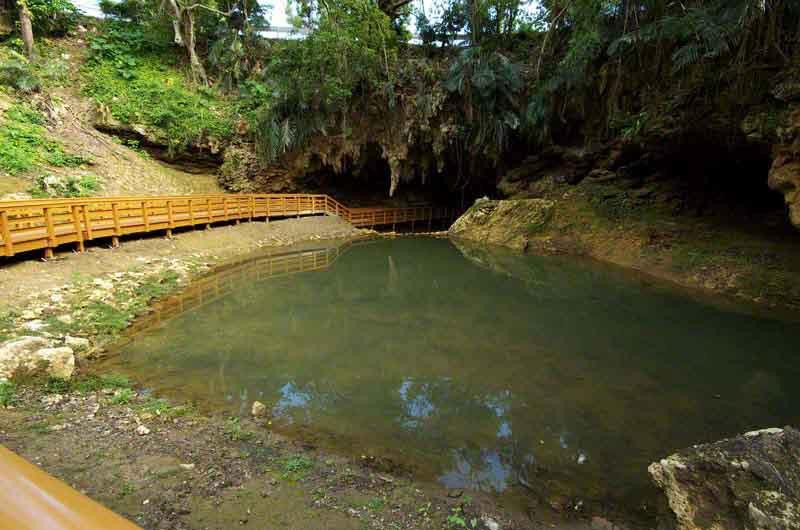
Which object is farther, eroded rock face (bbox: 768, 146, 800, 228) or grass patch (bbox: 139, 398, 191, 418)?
eroded rock face (bbox: 768, 146, 800, 228)

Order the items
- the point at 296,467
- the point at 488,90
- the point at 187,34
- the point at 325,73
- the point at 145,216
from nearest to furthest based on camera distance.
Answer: the point at 296,467 < the point at 145,216 < the point at 488,90 < the point at 325,73 < the point at 187,34

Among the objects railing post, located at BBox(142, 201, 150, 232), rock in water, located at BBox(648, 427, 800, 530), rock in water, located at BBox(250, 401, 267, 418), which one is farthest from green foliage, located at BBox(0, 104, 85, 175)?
rock in water, located at BBox(648, 427, 800, 530)

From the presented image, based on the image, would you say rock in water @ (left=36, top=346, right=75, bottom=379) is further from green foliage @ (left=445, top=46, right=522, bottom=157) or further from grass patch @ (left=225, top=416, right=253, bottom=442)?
green foliage @ (left=445, top=46, right=522, bottom=157)

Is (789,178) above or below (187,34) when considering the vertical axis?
below

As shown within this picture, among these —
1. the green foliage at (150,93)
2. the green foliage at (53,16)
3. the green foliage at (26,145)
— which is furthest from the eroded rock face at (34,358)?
the green foliage at (53,16)

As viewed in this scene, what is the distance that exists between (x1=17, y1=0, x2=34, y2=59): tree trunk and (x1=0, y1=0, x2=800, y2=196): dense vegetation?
47cm

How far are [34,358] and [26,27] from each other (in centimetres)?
2111

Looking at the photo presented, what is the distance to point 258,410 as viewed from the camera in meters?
4.17

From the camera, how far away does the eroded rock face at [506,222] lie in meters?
16.1

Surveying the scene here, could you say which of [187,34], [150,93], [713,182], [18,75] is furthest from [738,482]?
[187,34]

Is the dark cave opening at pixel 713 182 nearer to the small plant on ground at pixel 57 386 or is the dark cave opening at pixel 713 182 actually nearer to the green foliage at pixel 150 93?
the small plant on ground at pixel 57 386

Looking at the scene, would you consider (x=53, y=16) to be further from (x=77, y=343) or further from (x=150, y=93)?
(x=77, y=343)

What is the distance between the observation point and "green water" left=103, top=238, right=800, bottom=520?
12.2ft

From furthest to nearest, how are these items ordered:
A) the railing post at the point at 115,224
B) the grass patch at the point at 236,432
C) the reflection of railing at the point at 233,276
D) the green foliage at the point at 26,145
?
1. the green foliage at the point at 26,145
2. the railing post at the point at 115,224
3. the reflection of railing at the point at 233,276
4. the grass patch at the point at 236,432
